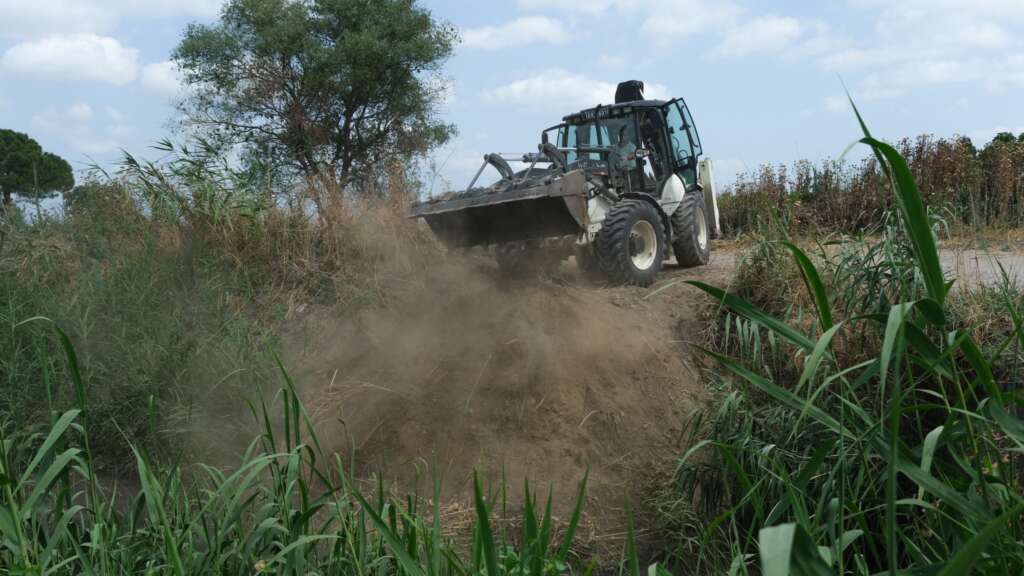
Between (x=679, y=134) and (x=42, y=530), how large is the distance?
8198 millimetres

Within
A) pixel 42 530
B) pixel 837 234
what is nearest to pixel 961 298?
pixel 837 234

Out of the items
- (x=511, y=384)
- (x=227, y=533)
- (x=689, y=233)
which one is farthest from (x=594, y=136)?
(x=227, y=533)

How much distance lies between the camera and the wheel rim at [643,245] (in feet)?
27.1

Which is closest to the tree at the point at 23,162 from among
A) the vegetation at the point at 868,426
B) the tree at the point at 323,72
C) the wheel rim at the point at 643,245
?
the tree at the point at 323,72

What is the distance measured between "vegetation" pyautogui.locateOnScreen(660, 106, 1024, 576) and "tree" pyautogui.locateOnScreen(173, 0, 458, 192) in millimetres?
14621

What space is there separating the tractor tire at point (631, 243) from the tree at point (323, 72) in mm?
11530

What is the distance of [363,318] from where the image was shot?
7.02 m

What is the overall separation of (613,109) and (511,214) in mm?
2355

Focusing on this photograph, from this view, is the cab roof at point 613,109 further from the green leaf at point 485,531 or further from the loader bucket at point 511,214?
the green leaf at point 485,531

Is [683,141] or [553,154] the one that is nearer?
[553,154]

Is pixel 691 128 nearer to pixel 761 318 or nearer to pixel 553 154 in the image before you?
pixel 553 154

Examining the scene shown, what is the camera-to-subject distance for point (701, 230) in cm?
980

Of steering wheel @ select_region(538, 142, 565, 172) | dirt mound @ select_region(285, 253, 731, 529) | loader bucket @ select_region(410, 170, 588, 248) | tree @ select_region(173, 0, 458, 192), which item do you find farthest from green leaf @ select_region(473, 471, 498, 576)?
tree @ select_region(173, 0, 458, 192)

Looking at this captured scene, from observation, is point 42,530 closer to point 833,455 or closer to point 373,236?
point 833,455
